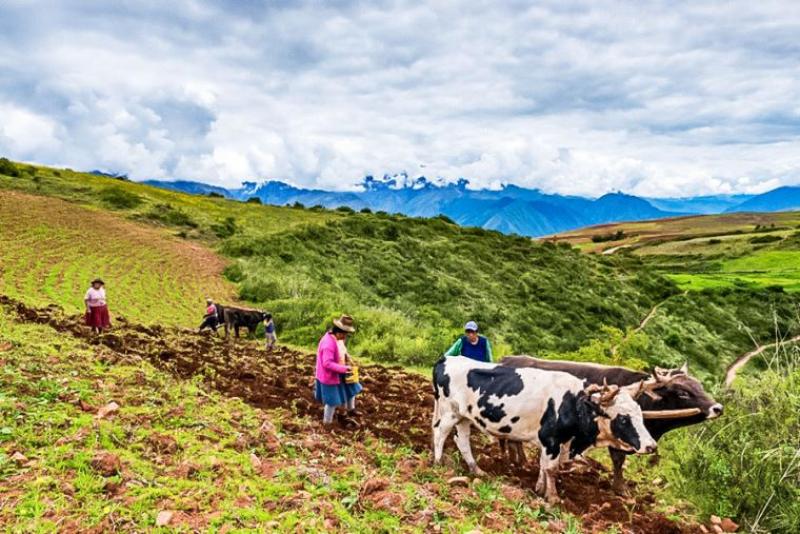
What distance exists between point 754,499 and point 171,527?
7.31 m

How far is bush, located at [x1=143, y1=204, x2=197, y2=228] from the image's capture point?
1543 inches

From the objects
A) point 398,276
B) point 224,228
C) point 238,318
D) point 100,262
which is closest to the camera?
point 238,318

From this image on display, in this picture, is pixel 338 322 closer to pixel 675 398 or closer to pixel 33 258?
pixel 675 398

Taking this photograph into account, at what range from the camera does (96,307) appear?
593 inches

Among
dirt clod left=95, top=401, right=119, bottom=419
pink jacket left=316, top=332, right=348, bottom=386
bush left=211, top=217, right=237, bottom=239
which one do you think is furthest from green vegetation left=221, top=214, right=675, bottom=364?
dirt clod left=95, top=401, right=119, bottom=419

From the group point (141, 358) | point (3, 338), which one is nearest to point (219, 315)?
point (141, 358)

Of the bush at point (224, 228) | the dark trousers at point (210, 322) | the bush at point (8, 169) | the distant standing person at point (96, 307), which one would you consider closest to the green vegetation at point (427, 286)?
the bush at point (224, 228)

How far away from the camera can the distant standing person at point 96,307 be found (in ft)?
48.7

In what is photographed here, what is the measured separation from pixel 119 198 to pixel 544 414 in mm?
41054

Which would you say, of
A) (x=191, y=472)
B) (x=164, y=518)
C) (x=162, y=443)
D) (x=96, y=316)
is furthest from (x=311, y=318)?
(x=164, y=518)

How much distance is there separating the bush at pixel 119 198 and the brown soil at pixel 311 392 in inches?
985

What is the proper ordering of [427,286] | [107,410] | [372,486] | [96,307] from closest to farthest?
[372,486], [107,410], [96,307], [427,286]

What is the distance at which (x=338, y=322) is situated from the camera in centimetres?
923

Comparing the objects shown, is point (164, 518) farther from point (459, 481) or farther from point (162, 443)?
point (459, 481)
